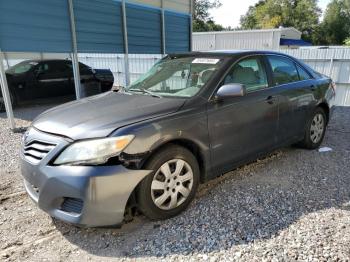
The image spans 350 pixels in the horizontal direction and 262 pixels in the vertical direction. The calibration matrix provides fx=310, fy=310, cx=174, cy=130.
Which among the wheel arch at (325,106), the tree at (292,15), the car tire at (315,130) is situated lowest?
the car tire at (315,130)

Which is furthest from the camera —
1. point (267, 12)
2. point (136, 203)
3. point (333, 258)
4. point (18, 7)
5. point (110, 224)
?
point (267, 12)

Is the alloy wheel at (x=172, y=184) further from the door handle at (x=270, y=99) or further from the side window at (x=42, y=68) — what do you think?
the side window at (x=42, y=68)

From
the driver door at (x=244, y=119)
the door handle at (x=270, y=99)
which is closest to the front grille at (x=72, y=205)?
the driver door at (x=244, y=119)

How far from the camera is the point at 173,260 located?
2438mm

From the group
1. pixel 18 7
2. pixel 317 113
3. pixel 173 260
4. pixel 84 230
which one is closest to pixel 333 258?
pixel 173 260

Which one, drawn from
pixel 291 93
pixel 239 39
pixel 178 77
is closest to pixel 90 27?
pixel 178 77

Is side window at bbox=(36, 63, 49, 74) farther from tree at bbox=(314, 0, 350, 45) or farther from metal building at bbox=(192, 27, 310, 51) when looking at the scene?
tree at bbox=(314, 0, 350, 45)

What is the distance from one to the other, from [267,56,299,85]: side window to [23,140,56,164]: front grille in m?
2.88

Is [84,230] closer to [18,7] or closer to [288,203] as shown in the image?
[288,203]

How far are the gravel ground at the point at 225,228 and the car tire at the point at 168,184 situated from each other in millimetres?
141

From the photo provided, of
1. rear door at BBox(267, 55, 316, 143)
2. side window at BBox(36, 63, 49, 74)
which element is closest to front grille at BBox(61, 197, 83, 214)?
rear door at BBox(267, 55, 316, 143)

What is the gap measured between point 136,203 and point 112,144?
60 cm

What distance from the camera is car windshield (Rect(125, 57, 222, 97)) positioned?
3.35 metres

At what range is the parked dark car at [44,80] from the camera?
8.99 metres
